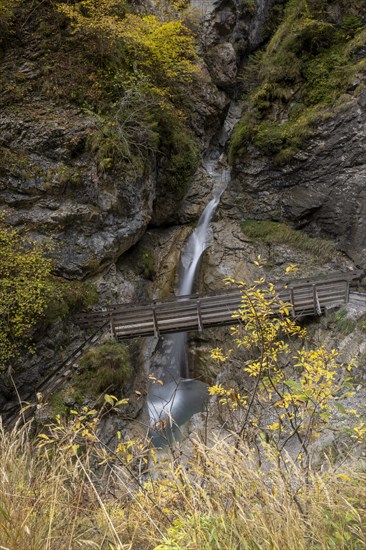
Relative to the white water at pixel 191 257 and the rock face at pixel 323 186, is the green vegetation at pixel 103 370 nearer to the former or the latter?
the white water at pixel 191 257

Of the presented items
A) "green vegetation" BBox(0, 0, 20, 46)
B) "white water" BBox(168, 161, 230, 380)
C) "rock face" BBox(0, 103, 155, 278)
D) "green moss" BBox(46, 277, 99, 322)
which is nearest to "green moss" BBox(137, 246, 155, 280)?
"white water" BBox(168, 161, 230, 380)

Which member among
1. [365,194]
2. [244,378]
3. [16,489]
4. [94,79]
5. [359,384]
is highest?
[94,79]

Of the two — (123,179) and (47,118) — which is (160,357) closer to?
(123,179)

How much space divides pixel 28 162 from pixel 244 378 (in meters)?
10.1

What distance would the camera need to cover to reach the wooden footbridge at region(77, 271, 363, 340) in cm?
1098

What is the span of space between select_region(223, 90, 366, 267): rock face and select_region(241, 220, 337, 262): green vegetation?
400mm

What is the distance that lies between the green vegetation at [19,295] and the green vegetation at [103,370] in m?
1.79

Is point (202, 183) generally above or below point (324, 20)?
below

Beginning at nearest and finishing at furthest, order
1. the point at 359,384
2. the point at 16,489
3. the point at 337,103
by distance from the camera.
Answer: the point at 16,489, the point at 359,384, the point at 337,103

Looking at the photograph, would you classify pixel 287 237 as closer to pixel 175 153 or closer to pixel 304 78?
pixel 175 153

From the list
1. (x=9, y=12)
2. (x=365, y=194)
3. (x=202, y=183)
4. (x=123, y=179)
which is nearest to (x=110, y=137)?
(x=123, y=179)

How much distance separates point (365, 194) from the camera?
13500 millimetres

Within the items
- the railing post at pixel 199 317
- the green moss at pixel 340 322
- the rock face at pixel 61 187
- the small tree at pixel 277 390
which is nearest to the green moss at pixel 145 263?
the rock face at pixel 61 187

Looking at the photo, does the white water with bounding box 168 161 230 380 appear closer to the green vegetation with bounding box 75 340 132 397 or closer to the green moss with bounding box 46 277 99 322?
the green vegetation with bounding box 75 340 132 397
